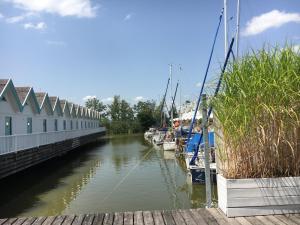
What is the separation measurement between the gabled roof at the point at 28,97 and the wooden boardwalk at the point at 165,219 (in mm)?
17435

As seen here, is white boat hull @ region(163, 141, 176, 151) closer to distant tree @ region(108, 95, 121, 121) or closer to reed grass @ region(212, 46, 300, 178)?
reed grass @ region(212, 46, 300, 178)

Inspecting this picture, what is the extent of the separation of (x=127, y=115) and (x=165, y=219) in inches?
3194

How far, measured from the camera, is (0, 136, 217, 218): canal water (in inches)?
498

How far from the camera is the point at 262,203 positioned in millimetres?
5121

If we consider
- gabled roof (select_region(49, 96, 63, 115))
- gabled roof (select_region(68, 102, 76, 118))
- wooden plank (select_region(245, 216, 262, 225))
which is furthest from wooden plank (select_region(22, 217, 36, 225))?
gabled roof (select_region(68, 102, 76, 118))

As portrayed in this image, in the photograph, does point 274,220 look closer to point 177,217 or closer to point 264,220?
point 264,220

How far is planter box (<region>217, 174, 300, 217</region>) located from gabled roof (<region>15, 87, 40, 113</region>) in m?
18.6

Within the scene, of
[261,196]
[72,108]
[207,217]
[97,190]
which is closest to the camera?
[261,196]

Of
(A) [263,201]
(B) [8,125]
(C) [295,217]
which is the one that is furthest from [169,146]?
(C) [295,217]

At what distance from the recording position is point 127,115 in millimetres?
86250

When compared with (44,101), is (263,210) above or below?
below

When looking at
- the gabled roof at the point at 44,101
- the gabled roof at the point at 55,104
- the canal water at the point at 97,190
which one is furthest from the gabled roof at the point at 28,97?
the gabled roof at the point at 55,104

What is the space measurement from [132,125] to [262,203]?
70.1 metres

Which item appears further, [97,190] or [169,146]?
[169,146]
